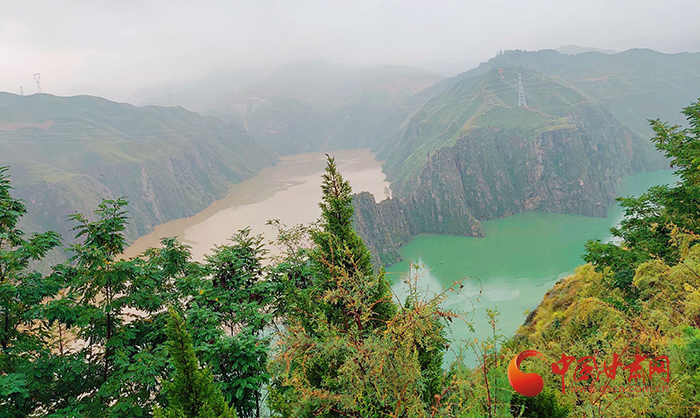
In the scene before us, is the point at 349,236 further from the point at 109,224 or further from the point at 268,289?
the point at 109,224

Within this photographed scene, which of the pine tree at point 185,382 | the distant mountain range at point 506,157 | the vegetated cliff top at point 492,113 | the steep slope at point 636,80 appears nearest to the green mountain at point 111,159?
the distant mountain range at point 506,157

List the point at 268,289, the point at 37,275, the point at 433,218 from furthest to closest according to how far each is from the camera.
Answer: the point at 433,218, the point at 268,289, the point at 37,275

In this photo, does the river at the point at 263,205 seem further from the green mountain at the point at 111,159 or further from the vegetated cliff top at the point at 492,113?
the vegetated cliff top at the point at 492,113

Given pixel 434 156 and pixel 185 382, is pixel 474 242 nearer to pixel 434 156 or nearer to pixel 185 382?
pixel 434 156

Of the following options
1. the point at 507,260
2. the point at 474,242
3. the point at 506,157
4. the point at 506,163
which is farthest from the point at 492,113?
the point at 507,260

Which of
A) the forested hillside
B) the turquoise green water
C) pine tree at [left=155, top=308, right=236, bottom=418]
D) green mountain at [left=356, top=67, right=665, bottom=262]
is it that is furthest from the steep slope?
pine tree at [left=155, top=308, right=236, bottom=418]

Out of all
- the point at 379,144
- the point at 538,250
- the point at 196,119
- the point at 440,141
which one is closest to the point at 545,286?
the point at 538,250
